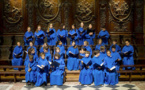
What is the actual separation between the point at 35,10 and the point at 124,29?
4978 mm

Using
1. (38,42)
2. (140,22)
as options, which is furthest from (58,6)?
(140,22)

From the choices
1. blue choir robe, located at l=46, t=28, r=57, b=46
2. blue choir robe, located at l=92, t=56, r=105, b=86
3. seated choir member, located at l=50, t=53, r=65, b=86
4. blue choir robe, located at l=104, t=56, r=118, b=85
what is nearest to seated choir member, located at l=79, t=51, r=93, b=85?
blue choir robe, located at l=92, t=56, r=105, b=86

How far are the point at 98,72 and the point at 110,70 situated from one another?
0.44 m

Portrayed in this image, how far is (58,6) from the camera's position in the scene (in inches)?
433

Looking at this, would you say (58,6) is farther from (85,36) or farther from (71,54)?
(71,54)

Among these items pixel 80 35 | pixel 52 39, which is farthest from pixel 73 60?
pixel 52 39

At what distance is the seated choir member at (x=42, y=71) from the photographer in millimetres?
6879

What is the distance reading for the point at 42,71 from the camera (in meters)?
7.04

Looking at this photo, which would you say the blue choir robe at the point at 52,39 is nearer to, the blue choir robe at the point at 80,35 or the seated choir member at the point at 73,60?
the blue choir robe at the point at 80,35

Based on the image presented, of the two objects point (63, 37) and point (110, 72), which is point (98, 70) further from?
point (63, 37)

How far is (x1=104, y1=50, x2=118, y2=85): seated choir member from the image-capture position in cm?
695

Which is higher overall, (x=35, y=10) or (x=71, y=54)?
(x=35, y=10)

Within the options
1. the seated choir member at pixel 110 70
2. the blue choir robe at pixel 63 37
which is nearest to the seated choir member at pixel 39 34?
the blue choir robe at pixel 63 37

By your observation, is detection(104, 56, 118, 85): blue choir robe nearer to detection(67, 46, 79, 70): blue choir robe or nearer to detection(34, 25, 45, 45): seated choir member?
detection(67, 46, 79, 70): blue choir robe
